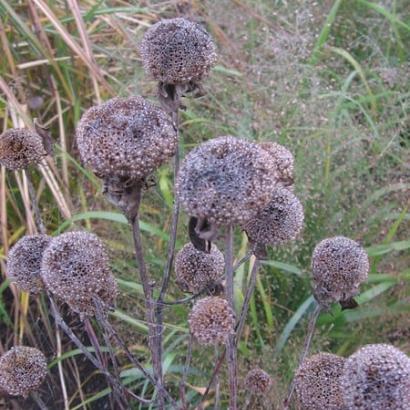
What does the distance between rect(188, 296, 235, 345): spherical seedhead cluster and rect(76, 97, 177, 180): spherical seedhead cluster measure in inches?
7.9

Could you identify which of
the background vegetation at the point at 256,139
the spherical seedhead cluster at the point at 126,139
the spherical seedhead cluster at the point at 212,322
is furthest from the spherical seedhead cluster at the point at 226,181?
the background vegetation at the point at 256,139

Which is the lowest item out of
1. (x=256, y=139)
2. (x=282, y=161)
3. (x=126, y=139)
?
(x=256, y=139)

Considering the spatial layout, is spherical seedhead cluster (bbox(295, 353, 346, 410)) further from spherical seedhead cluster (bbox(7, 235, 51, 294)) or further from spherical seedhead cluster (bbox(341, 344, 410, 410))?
spherical seedhead cluster (bbox(7, 235, 51, 294))

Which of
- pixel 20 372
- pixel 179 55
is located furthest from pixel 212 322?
pixel 20 372

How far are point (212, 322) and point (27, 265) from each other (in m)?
0.46

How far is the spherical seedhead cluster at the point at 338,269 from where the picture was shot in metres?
1.08

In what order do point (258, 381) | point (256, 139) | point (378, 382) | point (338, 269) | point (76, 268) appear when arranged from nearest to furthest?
point (378, 382) → point (76, 268) → point (338, 269) → point (258, 381) → point (256, 139)

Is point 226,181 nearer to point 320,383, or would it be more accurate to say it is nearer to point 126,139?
point 126,139

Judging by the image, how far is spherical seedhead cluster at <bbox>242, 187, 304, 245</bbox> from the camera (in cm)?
102

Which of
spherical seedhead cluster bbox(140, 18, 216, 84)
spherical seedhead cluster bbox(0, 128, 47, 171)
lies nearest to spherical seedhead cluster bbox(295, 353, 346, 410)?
spherical seedhead cluster bbox(140, 18, 216, 84)

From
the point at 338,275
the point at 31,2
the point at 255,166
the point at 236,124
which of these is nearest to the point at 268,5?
the point at 236,124

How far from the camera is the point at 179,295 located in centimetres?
188

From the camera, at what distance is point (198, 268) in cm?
114

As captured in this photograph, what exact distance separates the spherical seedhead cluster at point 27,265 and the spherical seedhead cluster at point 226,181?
0.46m
